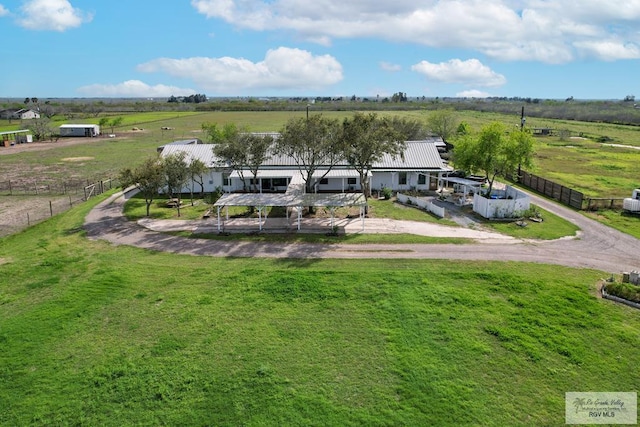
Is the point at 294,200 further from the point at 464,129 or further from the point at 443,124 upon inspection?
the point at 443,124

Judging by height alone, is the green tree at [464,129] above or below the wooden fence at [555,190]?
above

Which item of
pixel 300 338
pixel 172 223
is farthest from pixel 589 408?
pixel 172 223

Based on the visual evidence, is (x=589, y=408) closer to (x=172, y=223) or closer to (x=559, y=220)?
(x=559, y=220)

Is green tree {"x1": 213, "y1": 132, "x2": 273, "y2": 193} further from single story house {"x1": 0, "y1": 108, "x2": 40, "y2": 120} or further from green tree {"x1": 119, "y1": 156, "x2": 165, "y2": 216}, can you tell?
single story house {"x1": 0, "y1": 108, "x2": 40, "y2": 120}

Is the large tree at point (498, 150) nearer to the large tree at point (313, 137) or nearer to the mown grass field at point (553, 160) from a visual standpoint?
the mown grass field at point (553, 160)

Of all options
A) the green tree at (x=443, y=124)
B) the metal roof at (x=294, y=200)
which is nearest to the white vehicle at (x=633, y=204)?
the metal roof at (x=294, y=200)

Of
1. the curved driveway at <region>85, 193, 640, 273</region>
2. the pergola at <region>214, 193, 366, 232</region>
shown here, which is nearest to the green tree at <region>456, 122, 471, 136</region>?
the curved driveway at <region>85, 193, 640, 273</region>

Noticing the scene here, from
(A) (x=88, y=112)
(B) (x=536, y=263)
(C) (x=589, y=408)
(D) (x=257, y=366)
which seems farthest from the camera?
(A) (x=88, y=112)
